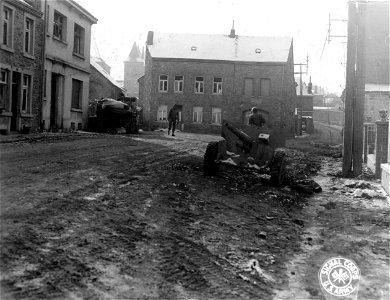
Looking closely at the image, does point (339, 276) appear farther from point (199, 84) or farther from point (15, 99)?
point (199, 84)

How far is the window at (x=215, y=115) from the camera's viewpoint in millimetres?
39438

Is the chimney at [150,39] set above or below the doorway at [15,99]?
above

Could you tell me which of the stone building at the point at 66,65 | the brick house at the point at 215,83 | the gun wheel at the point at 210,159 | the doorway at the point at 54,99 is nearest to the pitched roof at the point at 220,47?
the brick house at the point at 215,83

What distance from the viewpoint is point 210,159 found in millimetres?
8742

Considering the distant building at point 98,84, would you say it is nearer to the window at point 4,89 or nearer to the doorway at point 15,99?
the doorway at point 15,99

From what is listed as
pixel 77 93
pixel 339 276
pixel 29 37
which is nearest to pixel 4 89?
pixel 29 37

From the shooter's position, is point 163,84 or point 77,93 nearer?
point 77,93

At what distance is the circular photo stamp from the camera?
3.89 meters

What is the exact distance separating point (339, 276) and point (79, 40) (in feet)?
73.7

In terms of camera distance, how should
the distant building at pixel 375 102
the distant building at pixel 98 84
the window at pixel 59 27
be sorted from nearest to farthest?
the window at pixel 59 27 < the distant building at pixel 375 102 < the distant building at pixel 98 84

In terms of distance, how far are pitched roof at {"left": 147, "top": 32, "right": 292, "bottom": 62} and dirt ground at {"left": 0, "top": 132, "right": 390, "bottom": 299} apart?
32.0 m

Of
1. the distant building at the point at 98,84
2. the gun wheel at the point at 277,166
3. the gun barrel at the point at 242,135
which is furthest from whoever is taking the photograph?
the distant building at the point at 98,84

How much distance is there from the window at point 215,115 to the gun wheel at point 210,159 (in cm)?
3070

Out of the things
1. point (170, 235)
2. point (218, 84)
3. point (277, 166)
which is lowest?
point (170, 235)
